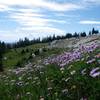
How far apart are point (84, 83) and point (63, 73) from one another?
262 centimetres

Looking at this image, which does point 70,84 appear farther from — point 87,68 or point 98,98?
point 98,98

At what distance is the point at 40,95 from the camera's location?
12031mm

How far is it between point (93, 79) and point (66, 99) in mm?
899

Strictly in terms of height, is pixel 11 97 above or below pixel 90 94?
below

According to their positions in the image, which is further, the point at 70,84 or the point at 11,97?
the point at 11,97

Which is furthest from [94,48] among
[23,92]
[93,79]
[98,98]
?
[98,98]

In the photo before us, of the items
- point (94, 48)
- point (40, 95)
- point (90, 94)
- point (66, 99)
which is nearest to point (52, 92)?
point (40, 95)

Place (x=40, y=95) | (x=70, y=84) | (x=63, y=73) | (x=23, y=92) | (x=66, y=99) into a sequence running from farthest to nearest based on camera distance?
(x=23, y=92) < (x=63, y=73) < (x=40, y=95) < (x=70, y=84) < (x=66, y=99)

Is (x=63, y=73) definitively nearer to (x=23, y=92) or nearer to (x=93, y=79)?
(x=23, y=92)

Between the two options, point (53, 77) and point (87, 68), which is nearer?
point (87, 68)

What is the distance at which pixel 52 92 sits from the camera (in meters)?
11.6

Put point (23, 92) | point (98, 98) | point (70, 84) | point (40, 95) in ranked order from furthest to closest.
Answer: point (23, 92)
point (40, 95)
point (70, 84)
point (98, 98)

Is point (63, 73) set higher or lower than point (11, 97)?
higher

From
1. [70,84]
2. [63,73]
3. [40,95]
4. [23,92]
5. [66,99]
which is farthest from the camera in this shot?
[23,92]
